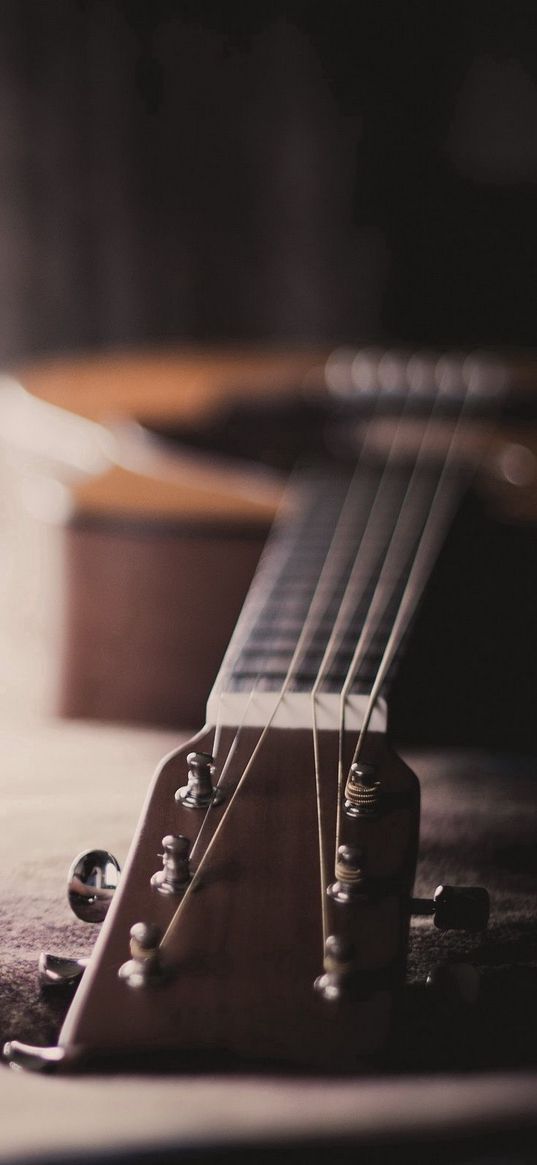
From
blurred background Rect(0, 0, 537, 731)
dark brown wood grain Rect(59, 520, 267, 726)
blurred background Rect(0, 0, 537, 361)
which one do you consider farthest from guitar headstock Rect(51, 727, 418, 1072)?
blurred background Rect(0, 0, 537, 361)

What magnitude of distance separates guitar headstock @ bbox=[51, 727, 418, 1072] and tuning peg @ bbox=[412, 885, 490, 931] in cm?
3

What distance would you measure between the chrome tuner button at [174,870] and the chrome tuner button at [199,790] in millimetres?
38

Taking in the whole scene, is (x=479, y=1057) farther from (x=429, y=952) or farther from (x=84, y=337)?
(x=84, y=337)

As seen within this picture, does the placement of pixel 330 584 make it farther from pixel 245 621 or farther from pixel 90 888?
pixel 90 888

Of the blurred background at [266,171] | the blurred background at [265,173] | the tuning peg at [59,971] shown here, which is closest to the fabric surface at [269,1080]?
the tuning peg at [59,971]

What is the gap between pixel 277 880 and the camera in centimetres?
42

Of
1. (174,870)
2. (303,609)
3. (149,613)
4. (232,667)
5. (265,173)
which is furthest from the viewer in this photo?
(265,173)

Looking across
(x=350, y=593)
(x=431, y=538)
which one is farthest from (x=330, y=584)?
(x=431, y=538)

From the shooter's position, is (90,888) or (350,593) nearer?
(90,888)

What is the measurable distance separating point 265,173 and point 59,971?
2377 mm

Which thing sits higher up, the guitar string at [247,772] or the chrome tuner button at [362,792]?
the chrome tuner button at [362,792]

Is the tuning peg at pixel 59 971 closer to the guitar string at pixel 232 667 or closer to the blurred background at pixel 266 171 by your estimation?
the guitar string at pixel 232 667

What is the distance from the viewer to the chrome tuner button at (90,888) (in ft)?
1.50

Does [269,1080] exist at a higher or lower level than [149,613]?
higher
